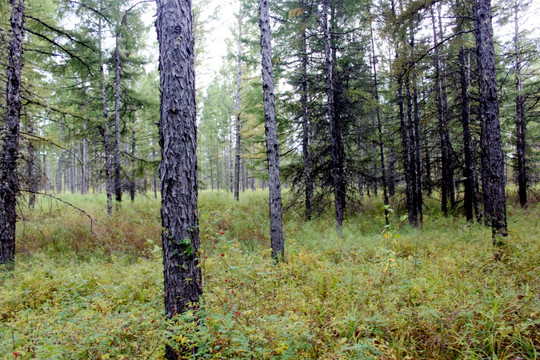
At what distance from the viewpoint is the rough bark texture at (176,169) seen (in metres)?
3.15

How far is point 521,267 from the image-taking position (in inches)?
213

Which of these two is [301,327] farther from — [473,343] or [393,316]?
[473,343]

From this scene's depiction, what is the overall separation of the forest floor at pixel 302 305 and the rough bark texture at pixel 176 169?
0.24 metres

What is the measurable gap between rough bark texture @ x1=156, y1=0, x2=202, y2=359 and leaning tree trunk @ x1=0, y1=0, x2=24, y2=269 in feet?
18.1

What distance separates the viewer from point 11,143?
6.13 metres

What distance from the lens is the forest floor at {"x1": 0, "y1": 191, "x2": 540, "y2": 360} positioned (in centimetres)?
302

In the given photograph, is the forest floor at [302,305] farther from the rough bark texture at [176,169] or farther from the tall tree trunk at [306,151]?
the tall tree trunk at [306,151]

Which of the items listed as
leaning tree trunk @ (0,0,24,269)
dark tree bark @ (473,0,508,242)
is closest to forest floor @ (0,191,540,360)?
dark tree bark @ (473,0,508,242)

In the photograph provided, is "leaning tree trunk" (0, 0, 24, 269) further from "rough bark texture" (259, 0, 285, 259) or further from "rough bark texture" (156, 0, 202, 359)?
"rough bark texture" (259, 0, 285, 259)

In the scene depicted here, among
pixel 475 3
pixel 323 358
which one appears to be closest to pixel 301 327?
pixel 323 358

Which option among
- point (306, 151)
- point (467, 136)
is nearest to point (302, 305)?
point (306, 151)

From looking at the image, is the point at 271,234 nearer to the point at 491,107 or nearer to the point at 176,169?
the point at 176,169

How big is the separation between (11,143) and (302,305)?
749 cm

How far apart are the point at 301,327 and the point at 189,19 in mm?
4178
